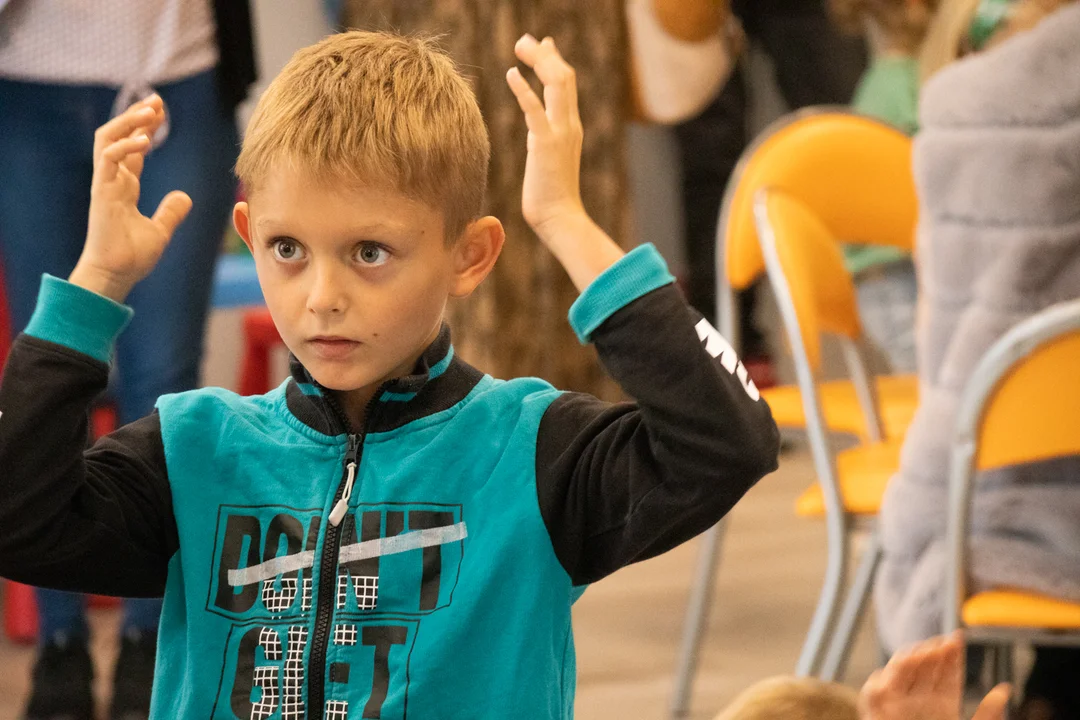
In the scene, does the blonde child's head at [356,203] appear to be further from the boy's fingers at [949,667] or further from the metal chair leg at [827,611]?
the metal chair leg at [827,611]

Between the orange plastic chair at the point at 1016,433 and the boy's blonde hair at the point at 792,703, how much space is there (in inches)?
13.0

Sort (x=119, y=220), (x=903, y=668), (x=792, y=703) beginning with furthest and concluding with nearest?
1. (x=792, y=703)
2. (x=119, y=220)
3. (x=903, y=668)

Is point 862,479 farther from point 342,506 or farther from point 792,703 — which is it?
point 342,506

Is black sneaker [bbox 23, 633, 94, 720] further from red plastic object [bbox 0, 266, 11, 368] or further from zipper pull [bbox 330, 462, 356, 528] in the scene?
zipper pull [bbox 330, 462, 356, 528]

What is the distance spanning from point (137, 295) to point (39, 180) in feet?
0.65

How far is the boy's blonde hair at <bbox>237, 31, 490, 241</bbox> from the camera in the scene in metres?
0.94

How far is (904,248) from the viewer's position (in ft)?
8.05

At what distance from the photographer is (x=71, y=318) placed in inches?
37.5

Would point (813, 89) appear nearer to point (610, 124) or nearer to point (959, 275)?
point (610, 124)

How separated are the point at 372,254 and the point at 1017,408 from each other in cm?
73

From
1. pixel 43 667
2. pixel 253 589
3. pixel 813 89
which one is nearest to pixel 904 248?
pixel 43 667

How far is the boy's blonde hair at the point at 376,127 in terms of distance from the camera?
3.10 ft

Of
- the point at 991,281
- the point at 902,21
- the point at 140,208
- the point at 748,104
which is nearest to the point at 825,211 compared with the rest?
the point at 991,281

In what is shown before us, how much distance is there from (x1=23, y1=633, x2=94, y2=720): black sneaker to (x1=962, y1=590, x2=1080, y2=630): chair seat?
1.17m
